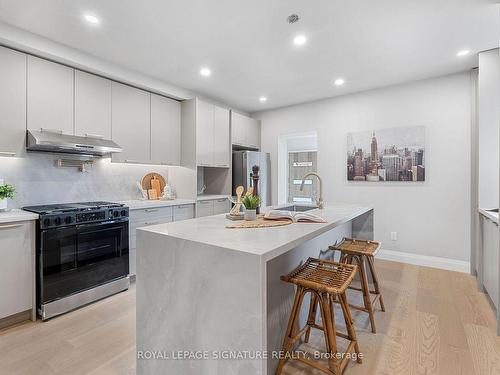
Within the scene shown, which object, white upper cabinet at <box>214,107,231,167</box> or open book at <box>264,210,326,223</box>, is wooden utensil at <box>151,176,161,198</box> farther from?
open book at <box>264,210,326,223</box>

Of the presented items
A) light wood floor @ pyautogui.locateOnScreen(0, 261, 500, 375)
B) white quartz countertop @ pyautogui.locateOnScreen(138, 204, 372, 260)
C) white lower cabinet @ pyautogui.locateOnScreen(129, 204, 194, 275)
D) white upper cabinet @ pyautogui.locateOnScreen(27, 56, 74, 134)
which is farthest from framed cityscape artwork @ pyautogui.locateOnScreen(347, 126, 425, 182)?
white upper cabinet @ pyautogui.locateOnScreen(27, 56, 74, 134)

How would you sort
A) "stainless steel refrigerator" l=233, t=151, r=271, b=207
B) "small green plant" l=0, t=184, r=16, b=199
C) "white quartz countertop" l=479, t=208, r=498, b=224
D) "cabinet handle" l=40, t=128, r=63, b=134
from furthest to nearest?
"stainless steel refrigerator" l=233, t=151, r=271, b=207
"cabinet handle" l=40, t=128, r=63, b=134
"small green plant" l=0, t=184, r=16, b=199
"white quartz countertop" l=479, t=208, r=498, b=224

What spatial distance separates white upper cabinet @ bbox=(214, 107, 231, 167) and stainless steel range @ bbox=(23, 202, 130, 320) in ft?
5.81

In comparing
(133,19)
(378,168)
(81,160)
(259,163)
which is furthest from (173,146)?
(378,168)

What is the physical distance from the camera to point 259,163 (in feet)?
15.5

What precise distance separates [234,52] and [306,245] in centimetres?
211

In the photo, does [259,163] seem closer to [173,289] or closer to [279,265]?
[279,265]

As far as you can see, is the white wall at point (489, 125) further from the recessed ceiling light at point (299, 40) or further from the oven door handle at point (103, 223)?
the oven door handle at point (103, 223)

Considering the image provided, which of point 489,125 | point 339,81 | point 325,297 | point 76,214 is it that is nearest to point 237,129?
point 339,81

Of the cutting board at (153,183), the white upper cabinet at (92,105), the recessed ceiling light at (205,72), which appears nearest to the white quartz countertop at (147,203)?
the cutting board at (153,183)

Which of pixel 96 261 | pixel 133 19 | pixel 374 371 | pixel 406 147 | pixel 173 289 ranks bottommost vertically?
pixel 374 371

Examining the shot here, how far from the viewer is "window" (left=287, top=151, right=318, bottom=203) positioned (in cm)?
528

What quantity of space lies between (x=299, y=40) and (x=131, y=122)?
86.2 inches

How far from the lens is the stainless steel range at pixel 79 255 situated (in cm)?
231
